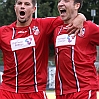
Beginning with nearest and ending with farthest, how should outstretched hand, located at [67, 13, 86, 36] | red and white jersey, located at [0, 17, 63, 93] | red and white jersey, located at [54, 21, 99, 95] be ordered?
outstretched hand, located at [67, 13, 86, 36] < red and white jersey, located at [54, 21, 99, 95] < red and white jersey, located at [0, 17, 63, 93]

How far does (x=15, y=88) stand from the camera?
5.45 meters

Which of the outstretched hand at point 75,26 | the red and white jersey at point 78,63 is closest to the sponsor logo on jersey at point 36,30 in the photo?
the red and white jersey at point 78,63

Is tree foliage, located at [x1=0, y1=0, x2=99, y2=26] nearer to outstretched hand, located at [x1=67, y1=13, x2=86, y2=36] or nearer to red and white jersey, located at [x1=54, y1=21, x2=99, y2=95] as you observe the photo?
red and white jersey, located at [x1=54, y1=21, x2=99, y2=95]

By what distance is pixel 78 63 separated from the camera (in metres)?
5.14

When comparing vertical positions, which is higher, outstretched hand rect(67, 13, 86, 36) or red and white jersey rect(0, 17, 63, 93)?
outstretched hand rect(67, 13, 86, 36)

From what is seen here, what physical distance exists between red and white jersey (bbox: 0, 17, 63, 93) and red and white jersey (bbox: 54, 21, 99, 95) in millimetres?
310

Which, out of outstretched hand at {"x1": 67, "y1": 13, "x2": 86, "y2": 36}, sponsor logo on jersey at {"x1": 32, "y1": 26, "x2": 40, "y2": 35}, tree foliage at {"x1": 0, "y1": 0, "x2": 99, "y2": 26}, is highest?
outstretched hand at {"x1": 67, "y1": 13, "x2": 86, "y2": 36}

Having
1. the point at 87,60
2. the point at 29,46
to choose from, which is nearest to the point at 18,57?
the point at 29,46

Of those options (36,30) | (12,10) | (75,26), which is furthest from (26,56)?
(12,10)

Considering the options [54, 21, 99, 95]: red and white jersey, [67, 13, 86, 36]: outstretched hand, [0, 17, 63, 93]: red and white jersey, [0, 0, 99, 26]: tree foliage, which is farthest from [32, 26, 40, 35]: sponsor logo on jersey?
[0, 0, 99, 26]: tree foliage

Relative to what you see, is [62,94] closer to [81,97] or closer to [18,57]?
[81,97]

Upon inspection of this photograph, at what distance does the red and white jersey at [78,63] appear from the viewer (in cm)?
516

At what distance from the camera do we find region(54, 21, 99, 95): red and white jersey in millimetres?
5160

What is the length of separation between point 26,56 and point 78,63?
2.27ft
